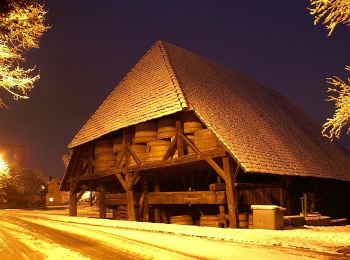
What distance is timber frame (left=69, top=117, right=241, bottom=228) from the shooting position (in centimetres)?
1379

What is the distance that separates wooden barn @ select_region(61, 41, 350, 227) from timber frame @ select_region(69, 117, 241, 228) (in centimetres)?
4

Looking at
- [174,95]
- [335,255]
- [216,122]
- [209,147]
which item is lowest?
[335,255]

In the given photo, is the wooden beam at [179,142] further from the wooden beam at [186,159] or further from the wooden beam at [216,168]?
the wooden beam at [216,168]

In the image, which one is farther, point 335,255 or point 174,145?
point 174,145

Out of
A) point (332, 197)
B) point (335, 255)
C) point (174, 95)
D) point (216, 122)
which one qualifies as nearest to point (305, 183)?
point (332, 197)

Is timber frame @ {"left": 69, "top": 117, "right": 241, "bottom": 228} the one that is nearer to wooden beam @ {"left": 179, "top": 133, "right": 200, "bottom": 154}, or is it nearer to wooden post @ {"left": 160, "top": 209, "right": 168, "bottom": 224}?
wooden beam @ {"left": 179, "top": 133, "right": 200, "bottom": 154}

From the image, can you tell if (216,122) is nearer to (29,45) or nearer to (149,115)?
(149,115)

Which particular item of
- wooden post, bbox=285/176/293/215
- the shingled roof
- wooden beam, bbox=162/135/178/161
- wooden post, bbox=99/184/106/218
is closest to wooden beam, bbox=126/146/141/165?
the shingled roof

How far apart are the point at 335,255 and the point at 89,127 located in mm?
16612

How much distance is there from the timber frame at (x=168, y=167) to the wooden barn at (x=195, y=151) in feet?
0.13

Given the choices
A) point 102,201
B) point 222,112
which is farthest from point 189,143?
point 102,201

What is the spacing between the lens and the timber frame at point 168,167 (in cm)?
1379

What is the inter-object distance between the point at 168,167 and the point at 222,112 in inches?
127

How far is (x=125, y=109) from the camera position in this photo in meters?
19.0
